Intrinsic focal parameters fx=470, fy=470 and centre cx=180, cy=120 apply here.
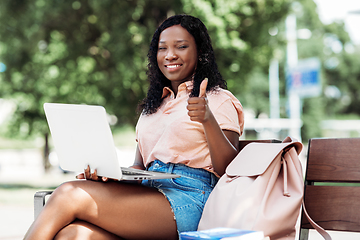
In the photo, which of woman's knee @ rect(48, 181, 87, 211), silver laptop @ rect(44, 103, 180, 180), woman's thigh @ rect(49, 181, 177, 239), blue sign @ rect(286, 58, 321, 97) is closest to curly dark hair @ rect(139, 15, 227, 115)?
silver laptop @ rect(44, 103, 180, 180)

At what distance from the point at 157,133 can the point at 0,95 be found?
392 inches

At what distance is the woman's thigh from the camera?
7.18 feet

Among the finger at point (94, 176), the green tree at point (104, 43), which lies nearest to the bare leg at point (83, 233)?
the finger at point (94, 176)

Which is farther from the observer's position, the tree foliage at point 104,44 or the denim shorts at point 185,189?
the tree foliage at point 104,44

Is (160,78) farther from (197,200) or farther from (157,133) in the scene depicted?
(197,200)

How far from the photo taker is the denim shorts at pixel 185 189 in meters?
2.33

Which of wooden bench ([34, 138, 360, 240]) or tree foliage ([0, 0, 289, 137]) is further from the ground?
tree foliage ([0, 0, 289, 137])

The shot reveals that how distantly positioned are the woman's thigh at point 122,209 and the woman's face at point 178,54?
876 millimetres

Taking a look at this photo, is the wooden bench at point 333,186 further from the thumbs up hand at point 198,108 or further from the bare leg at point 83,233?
the bare leg at point 83,233

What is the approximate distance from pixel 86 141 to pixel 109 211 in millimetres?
349

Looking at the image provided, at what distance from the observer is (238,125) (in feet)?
8.85

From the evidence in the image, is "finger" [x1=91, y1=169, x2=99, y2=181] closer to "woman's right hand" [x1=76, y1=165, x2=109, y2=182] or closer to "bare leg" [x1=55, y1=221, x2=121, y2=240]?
"woman's right hand" [x1=76, y1=165, x2=109, y2=182]

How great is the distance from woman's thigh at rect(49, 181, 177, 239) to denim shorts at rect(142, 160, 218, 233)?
5cm

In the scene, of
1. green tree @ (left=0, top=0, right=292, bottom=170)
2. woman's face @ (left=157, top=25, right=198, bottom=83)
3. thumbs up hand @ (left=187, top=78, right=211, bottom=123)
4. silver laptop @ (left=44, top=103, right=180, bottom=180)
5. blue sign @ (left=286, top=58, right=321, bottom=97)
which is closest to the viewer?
silver laptop @ (left=44, top=103, right=180, bottom=180)
